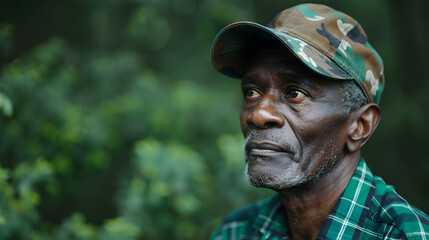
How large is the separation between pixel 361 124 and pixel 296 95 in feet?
1.23

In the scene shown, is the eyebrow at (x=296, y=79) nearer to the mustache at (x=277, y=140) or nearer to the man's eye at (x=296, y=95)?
the man's eye at (x=296, y=95)

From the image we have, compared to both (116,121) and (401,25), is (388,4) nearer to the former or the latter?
(401,25)

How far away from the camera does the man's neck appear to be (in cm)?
190

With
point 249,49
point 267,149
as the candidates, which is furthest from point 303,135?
point 249,49

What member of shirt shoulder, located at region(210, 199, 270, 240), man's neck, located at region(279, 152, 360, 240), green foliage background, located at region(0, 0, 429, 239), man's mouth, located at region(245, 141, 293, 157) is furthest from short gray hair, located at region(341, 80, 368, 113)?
green foliage background, located at region(0, 0, 429, 239)

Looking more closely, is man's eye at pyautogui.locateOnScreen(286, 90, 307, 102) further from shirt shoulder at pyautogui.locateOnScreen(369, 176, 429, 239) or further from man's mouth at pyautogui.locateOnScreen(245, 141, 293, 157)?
shirt shoulder at pyautogui.locateOnScreen(369, 176, 429, 239)

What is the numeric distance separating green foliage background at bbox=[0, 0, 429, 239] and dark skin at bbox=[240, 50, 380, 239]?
1366 millimetres

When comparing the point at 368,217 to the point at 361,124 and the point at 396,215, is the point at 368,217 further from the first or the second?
the point at 361,124

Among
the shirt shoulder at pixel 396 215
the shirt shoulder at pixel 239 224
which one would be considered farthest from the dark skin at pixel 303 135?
the shirt shoulder at pixel 239 224

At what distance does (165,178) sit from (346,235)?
5.48 feet

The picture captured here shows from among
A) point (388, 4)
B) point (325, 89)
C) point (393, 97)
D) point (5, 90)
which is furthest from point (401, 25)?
point (5, 90)

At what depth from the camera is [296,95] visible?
1.84m

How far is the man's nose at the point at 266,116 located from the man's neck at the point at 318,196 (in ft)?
1.16

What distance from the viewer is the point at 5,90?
8.57 feet
